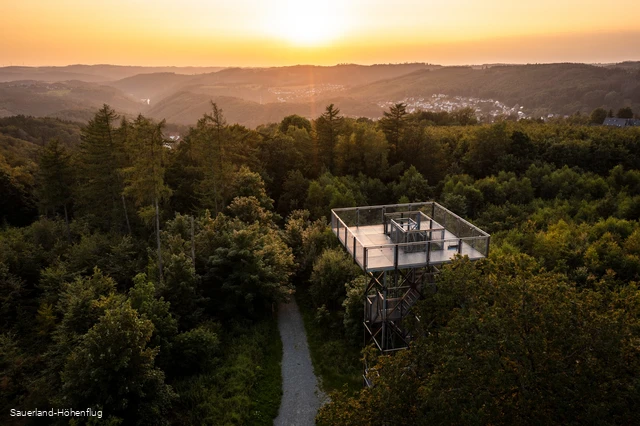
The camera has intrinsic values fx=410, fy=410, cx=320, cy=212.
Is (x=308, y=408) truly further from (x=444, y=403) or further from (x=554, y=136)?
(x=554, y=136)

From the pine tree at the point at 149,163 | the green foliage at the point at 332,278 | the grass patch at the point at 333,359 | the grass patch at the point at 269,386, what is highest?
the pine tree at the point at 149,163

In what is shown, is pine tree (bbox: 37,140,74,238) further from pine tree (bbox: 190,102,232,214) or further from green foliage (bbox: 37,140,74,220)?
pine tree (bbox: 190,102,232,214)

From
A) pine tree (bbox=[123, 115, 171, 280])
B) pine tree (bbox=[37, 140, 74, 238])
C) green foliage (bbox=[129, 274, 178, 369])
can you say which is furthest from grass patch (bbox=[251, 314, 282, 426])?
pine tree (bbox=[37, 140, 74, 238])

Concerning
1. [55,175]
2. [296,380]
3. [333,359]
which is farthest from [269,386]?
[55,175]

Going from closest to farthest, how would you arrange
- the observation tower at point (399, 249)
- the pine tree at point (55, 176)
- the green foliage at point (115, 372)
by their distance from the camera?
the observation tower at point (399, 249) < the green foliage at point (115, 372) < the pine tree at point (55, 176)

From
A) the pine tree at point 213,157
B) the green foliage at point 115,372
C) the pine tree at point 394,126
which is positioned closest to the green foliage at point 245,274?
the green foliage at point 115,372

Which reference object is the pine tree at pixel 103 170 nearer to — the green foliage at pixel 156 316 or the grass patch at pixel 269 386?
the green foliage at pixel 156 316

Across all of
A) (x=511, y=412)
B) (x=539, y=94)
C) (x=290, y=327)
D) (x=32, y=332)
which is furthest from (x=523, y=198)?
(x=539, y=94)

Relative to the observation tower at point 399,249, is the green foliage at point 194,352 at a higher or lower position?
lower
